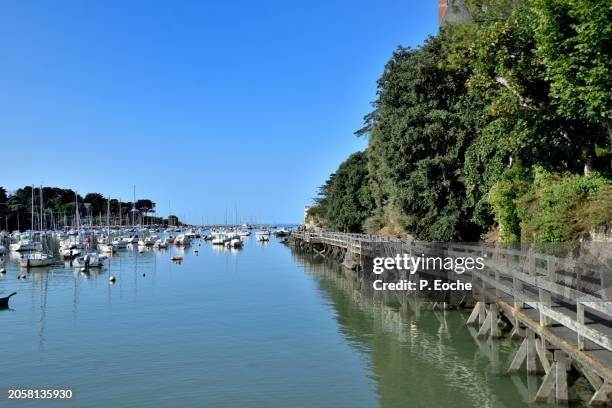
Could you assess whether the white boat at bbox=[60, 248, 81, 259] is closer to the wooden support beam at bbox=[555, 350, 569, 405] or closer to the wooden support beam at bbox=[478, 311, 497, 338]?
the wooden support beam at bbox=[478, 311, 497, 338]

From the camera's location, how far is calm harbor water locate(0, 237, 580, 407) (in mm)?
13523

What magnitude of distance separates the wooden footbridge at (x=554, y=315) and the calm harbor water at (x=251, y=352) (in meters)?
0.90

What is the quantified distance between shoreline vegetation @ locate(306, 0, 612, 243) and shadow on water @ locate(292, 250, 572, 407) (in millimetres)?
4784

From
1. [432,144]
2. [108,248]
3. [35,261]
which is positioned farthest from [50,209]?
[432,144]

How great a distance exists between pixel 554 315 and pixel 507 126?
1114cm

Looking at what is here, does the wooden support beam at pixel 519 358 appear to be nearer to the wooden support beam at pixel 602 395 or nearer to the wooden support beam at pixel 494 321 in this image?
the wooden support beam at pixel 602 395

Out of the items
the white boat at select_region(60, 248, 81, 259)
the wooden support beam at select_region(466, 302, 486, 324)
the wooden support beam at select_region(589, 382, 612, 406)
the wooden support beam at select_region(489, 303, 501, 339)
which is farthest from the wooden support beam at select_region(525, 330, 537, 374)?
the white boat at select_region(60, 248, 81, 259)

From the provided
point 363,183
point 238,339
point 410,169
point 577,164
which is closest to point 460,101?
point 410,169

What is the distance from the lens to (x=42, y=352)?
743 inches

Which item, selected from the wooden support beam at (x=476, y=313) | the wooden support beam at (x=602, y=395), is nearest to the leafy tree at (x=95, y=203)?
the wooden support beam at (x=476, y=313)

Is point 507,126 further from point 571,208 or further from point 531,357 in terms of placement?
point 531,357

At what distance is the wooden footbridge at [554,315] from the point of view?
→ 9703mm

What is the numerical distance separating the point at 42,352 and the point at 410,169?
22515mm

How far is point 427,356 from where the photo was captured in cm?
1673
